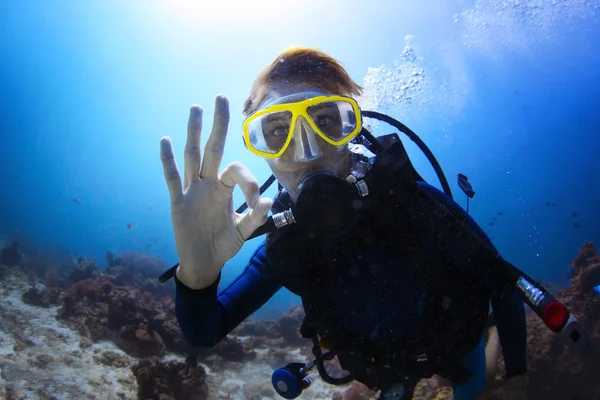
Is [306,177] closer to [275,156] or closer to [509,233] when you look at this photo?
[275,156]

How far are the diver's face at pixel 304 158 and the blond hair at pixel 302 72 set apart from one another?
178 millimetres

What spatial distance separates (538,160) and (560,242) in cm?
3604

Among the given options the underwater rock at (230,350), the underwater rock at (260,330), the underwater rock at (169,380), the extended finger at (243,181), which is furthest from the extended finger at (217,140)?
the underwater rock at (260,330)

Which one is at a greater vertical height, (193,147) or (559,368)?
(193,147)

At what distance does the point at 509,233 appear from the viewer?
7944 centimetres

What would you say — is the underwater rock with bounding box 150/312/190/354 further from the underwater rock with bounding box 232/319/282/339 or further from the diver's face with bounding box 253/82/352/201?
the diver's face with bounding box 253/82/352/201

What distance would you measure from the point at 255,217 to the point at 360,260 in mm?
1234

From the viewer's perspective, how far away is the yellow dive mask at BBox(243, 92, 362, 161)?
2592 millimetres

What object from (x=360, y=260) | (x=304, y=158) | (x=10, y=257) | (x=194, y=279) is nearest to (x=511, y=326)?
(x=360, y=260)

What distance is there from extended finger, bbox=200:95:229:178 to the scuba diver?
590 millimetres

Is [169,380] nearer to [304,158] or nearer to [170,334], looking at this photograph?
[170,334]

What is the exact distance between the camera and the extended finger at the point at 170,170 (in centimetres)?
196

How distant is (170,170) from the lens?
6.42 feet

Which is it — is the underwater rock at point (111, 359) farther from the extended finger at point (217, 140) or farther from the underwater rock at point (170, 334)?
the extended finger at point (217, 140)
